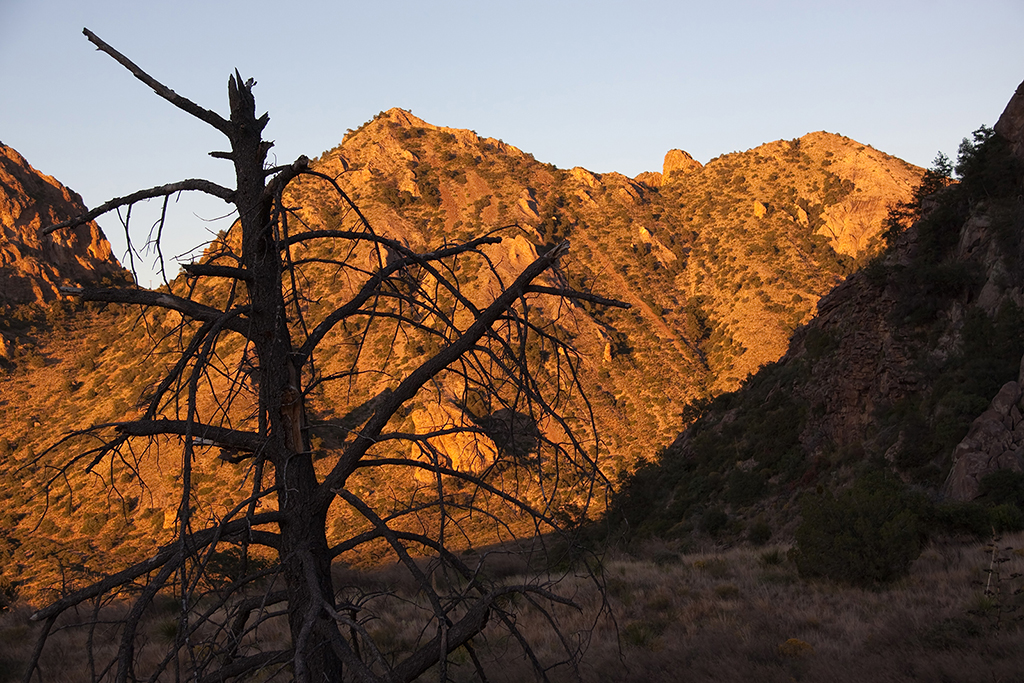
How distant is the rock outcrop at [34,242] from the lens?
52125 millimetres

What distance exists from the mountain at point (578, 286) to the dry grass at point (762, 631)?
14.4 meters

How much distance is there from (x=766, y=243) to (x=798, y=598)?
A: 53.2 m

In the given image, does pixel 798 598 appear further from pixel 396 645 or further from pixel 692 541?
pixel 692 541

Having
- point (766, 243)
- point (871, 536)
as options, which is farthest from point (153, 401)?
point (766, 243)

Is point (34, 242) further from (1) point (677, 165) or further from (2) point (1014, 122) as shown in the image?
(1) point (677, 165)

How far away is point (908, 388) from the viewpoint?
830 inches

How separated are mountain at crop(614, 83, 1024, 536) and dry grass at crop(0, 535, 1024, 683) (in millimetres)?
5616

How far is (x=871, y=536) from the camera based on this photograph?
35.1ft

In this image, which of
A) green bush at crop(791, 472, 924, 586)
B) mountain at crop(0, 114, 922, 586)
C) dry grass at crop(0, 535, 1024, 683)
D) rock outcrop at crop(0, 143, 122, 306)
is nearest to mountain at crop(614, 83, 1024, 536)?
green bush at crop(791, 472, 924, 586)

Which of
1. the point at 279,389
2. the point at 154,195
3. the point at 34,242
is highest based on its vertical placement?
the point at 34,242

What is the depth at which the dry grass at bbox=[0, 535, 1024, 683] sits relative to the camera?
21.7 ft

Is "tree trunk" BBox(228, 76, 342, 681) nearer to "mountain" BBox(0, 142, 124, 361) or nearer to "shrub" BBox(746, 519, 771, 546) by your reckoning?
"shrub" BBox(746, 519, 771, 546)

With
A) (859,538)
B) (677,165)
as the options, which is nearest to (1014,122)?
(859,538)

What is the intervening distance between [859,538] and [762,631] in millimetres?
3582
